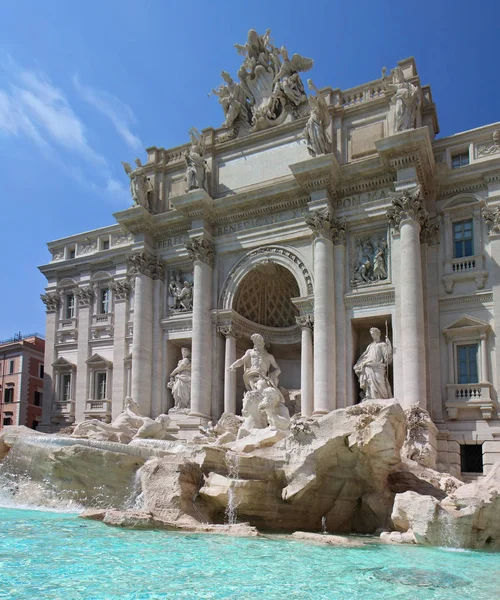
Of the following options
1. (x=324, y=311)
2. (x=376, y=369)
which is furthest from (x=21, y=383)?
(x=376, y=369)

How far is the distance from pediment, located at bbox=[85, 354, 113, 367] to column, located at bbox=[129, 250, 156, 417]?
12.0ft

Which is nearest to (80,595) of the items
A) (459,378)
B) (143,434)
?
(143,434)

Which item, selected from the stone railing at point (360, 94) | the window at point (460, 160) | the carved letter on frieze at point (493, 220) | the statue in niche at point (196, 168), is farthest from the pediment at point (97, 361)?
the carved letter on frieze at point (493, 220)

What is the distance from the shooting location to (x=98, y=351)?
3062 centimetres

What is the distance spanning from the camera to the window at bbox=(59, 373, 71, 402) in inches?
1228

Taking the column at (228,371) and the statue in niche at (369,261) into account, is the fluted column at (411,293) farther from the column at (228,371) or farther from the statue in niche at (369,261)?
the column at (228,371)

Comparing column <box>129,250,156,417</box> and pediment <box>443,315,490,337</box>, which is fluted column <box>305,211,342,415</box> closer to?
pediment <box>443,315,490,337</box>

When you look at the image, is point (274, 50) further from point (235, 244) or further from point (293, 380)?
point (293, 380)

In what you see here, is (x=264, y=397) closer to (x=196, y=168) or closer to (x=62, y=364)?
(x=196, y=168)

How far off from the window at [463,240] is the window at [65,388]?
62.3ft

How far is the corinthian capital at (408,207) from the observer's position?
21422 millimetres

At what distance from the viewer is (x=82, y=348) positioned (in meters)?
31.0

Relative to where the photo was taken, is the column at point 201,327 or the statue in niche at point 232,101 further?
the statue in niche at point 232,101

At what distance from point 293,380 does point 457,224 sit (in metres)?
8.85
